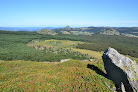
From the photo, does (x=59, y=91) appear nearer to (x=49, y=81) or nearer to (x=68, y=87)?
(x=68, y=87)

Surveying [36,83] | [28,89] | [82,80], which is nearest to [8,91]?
[28,89]

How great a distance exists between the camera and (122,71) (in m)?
14.5

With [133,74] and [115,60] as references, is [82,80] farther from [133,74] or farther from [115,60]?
[133,74]

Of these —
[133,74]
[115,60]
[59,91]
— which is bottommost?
[59,91]

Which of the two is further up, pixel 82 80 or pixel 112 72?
pixel 112 72

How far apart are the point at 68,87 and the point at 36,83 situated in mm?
4922

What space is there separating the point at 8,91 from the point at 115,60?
17018 mm

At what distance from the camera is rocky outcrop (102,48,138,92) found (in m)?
13.6

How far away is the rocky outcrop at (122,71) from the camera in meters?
13.6

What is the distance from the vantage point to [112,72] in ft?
53.7

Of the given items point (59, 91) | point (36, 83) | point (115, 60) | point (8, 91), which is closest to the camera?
point (8, 91)

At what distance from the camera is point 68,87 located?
1380 centimetres

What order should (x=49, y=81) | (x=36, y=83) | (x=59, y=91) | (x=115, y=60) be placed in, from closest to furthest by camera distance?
(x=59, y=91), (x=36, y=83), (x=49, y=81), (x=115, y=60)

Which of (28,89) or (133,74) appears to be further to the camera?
(133,74)
